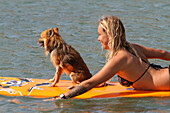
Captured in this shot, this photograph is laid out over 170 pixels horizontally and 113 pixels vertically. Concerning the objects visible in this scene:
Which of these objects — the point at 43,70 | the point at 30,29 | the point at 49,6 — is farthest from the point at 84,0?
the point at 43,70

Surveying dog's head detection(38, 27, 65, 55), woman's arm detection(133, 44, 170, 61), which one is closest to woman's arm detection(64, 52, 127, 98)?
woman's arm detection(133, 44, 170, 61)

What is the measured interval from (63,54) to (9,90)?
112 cm

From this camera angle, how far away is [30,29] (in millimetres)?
12297

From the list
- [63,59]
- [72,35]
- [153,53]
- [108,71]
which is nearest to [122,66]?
[108,71]

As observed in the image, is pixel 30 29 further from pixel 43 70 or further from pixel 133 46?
pixel 133 46

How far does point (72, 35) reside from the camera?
11.6 meters

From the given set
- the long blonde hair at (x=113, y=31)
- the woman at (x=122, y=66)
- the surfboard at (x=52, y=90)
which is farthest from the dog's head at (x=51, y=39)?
the long blonde hair at (x=113, y=31)

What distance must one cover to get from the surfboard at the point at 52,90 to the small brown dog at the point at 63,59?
A: 9.0 inches

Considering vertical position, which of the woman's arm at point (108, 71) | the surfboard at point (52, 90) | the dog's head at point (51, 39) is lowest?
the surfboard at point (52, 90)

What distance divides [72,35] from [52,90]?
224 inches

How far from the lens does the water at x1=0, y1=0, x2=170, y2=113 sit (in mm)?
5605

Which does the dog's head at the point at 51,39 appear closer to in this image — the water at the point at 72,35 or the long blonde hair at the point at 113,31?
the water at the point at 72,35

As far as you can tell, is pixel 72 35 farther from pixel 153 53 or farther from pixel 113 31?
pixel 113 31

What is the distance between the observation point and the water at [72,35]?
561 cm
